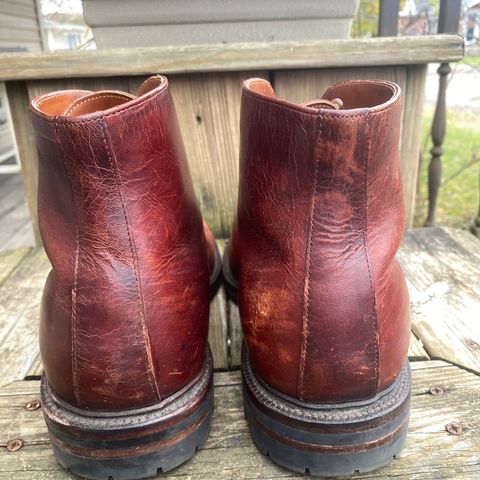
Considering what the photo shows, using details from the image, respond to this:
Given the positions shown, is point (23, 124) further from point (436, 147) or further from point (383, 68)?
point (436, 147)

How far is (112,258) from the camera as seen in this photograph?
26.4 inches

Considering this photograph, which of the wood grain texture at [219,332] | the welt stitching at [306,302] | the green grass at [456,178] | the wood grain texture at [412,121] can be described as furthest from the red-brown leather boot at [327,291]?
the green grass at [456,178]

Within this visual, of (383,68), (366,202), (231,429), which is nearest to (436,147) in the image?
(383,68)

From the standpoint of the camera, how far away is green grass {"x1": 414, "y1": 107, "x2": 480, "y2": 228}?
121 inches

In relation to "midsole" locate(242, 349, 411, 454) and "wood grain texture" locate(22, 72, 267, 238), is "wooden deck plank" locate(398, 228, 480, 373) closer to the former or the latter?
"midsole" locate(242, 349, 411, 454)

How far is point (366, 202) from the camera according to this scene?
2.16 feet

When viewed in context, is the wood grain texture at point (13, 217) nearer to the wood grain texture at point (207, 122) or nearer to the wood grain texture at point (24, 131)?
the wood grain texture at point (24, 131)

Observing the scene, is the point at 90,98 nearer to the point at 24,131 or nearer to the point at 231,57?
the point at 231,57

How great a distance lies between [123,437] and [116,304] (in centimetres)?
19

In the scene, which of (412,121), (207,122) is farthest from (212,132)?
(412,121)

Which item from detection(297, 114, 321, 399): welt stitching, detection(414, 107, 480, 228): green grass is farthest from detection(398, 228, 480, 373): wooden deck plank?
detection(414, 107, 480, 228): green grass

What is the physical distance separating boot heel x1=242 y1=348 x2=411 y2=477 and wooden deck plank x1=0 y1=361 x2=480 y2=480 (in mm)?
37

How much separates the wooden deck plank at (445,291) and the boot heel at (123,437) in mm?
552

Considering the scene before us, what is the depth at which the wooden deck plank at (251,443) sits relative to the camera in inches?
28.0
